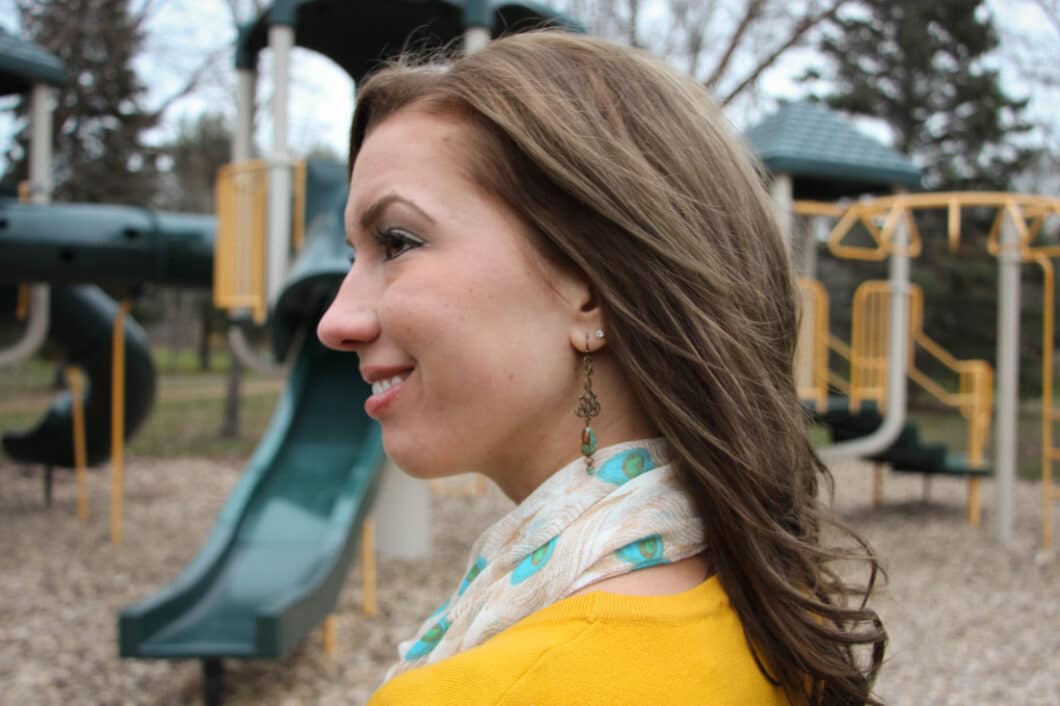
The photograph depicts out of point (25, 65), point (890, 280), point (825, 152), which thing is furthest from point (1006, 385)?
point (25, 65)

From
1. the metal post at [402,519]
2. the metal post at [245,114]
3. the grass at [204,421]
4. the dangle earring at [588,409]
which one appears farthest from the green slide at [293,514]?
the grass at [204,421]

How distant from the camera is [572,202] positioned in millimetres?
925

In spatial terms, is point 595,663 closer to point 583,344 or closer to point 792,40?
point 583,344

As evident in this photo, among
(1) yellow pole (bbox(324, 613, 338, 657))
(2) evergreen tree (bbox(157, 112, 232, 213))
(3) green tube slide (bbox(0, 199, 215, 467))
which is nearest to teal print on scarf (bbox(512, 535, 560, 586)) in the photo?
(1) yellow pole (bbox(324, 613, 338, 657))

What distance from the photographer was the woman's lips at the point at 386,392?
0.96m

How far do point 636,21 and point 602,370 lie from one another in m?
10.5

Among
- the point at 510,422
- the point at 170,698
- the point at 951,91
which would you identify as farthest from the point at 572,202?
the point at 951,91

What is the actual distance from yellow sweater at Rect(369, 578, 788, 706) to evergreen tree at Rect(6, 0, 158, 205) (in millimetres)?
12437

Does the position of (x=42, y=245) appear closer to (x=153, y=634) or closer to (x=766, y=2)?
(x=153, y=634)

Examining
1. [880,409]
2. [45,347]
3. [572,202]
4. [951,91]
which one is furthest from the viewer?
[951,91]

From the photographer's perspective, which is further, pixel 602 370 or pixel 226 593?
pixel 226 593

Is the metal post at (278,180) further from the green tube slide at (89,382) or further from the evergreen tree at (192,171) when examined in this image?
the evergreen tree at (192,171)

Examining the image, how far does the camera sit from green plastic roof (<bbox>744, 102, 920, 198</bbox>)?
8.65m

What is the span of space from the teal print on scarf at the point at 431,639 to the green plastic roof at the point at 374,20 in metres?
4.88
